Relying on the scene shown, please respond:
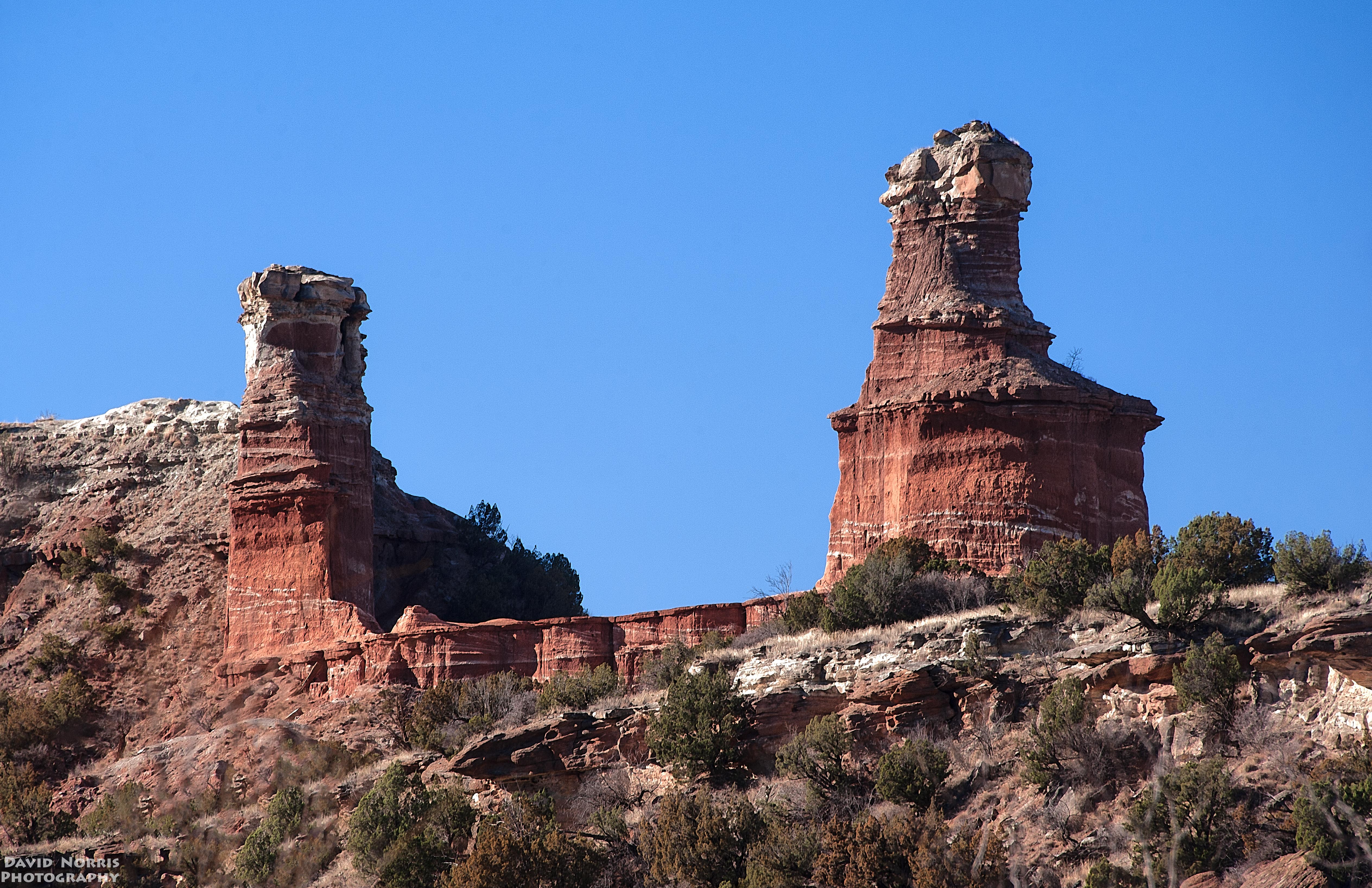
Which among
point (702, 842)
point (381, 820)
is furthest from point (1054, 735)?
point (381, 820)

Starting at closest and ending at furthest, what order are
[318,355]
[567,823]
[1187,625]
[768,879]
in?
[768,879] < [1187,625] < [567,823] < [318,355]

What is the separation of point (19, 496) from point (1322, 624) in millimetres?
44222

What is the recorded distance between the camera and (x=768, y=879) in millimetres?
39375

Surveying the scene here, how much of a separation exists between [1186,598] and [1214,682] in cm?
260

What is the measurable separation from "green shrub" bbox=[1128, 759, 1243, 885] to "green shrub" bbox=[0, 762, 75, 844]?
27.8 metres

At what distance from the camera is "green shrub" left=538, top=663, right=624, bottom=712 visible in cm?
5094

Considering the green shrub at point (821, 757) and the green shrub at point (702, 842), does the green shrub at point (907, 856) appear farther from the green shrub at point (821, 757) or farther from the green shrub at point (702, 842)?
the green shrub at point (821, 757)

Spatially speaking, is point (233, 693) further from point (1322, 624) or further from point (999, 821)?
point (1322, 624)

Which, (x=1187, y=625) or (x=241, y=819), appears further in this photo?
(x=241, y=819)

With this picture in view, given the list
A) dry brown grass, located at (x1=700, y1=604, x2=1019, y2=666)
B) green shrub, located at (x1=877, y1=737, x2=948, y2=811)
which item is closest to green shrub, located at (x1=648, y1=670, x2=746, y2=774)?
dry brown grass, located at (x1=700, y1=604, x2=1019, y2=666)

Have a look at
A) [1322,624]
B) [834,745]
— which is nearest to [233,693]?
[834,745]

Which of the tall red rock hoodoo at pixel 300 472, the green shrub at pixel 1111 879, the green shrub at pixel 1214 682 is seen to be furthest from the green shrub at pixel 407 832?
the green shrub at pixel 1214 682

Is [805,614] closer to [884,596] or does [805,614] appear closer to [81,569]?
[884,596]

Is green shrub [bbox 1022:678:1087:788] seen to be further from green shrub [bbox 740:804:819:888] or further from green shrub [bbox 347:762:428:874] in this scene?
green shrub [bbox 347:762:428:874]
